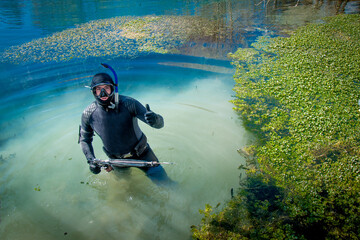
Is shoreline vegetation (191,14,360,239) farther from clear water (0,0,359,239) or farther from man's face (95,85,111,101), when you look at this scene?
man's face (95,85,111,101)

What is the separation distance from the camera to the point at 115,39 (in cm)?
1020

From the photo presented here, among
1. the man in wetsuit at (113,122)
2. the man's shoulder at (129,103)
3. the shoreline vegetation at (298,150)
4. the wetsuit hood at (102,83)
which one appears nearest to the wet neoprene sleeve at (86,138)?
the man in wetsuit at (113,122)

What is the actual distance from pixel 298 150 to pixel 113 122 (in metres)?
3.31

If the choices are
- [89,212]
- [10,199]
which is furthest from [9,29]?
[89,212]

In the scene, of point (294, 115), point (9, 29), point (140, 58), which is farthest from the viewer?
point (9, 29)

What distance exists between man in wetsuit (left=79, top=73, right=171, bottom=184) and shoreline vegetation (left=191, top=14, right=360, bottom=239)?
1.58m

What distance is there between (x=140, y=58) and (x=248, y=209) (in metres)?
7.10

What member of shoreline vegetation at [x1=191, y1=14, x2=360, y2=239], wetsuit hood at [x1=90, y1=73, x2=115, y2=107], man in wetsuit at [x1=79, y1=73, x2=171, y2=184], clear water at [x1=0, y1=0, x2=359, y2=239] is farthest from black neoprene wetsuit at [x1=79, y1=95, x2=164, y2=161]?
shoreline vegetation at [x1=191, y1=14, x2=360, y2=239]

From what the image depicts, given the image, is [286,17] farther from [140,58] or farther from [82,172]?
[82,172]

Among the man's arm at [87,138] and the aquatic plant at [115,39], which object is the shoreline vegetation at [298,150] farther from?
the aquatic plant at [115,39]

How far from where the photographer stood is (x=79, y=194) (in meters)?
4.11

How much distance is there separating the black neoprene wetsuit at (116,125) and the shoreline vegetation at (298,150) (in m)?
1.62

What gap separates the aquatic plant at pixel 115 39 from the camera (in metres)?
8.97

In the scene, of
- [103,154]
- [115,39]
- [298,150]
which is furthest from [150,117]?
[115,39]
